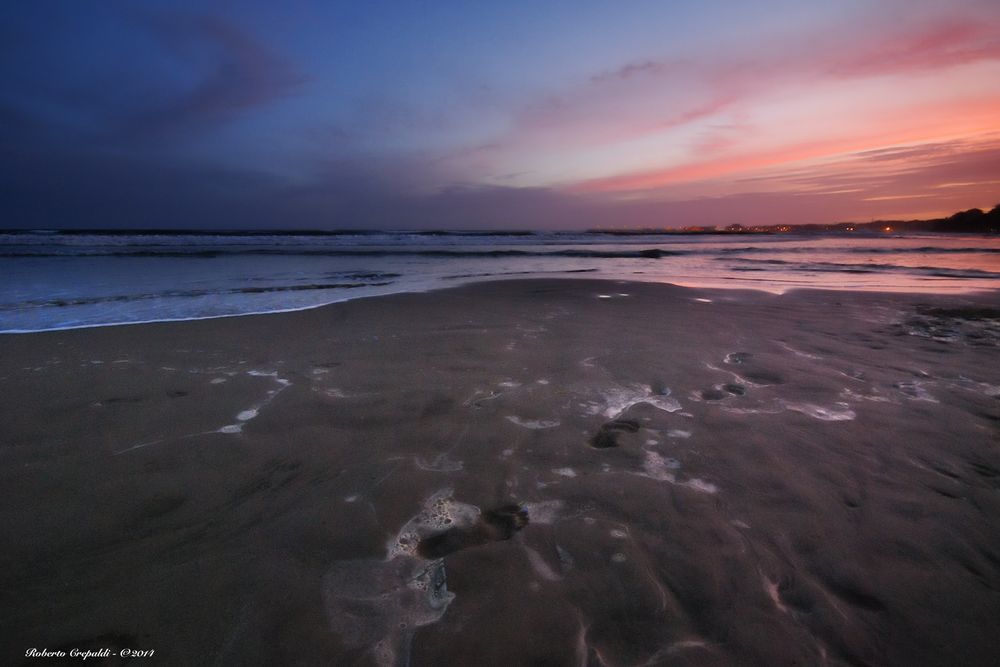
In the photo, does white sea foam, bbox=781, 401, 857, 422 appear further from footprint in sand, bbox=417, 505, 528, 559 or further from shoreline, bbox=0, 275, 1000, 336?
shoreline, bbox=0, 275, 1000, 336

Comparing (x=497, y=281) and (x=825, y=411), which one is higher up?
(x=497, y=281)

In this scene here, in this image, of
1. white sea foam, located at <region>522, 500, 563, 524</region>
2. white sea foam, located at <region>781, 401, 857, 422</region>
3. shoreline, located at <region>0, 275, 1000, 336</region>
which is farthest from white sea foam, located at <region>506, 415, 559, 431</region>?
shoreline, located at <region>0, 275, 1000, 336</region>

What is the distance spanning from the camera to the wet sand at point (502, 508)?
5.66 feet

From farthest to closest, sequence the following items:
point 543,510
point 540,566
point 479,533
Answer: point 543,510
point 479,533
point 540,566

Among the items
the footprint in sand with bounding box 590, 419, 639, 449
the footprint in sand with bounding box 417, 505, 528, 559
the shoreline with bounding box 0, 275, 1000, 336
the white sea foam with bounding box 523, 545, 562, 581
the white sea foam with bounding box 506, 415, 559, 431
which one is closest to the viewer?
the white sea foam with bounding box 523, 545, 562, 581

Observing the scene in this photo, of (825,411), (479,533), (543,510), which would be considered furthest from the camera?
(825,411)

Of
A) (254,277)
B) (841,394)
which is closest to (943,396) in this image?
(841,394)

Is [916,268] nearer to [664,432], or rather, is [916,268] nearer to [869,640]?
[664,432]

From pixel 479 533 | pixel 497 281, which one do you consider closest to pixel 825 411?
pixel 479 533

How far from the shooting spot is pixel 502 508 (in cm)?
242

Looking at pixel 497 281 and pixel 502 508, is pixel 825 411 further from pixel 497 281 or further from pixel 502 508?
pixel 497 281

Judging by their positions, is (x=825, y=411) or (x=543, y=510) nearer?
(x=543, y=510)

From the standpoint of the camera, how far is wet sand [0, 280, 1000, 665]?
5.66 feet

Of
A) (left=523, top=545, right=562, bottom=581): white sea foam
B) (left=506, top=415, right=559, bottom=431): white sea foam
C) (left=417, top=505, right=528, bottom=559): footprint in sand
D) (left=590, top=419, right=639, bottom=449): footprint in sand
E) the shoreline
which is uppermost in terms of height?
the shoreline
